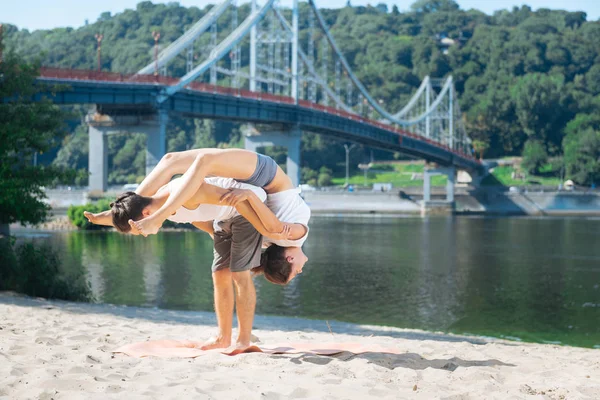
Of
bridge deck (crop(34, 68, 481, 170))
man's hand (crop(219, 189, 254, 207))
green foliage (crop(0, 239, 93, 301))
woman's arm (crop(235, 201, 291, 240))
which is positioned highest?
bridge deck (crop(34, 68, 481, 170))

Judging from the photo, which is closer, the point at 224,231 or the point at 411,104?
the point at 224,231

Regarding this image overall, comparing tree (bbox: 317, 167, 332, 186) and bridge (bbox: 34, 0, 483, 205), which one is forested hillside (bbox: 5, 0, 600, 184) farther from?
bridge (bbox: 34, 0, 483, 205)

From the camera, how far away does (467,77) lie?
110000 millimetres

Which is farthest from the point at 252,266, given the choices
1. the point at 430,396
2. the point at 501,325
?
the point at 501,325

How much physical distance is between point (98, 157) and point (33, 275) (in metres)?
38.3

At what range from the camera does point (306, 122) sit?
187 feet

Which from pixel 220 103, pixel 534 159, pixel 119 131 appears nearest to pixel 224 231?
pixel 220 103

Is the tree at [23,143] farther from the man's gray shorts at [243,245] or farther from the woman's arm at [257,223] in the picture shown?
the woman's arm at [257,223]

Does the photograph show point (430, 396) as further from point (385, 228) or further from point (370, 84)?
point (370, 84)

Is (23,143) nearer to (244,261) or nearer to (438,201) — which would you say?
(244,261)

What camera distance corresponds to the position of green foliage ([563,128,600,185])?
3209 inches

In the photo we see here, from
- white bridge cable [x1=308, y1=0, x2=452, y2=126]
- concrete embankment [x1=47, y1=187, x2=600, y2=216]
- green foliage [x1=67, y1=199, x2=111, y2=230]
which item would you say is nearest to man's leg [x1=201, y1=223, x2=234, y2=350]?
green foliage [x1=67, y1=199, x2=111, y2=230]

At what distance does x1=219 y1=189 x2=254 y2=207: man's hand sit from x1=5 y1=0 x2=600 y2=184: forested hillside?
240 feet

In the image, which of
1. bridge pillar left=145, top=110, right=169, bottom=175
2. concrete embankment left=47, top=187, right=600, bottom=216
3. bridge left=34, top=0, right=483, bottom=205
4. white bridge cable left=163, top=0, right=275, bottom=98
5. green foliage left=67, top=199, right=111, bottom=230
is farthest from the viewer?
concrete embankment left=47, top=187, right=600, bottom=216
